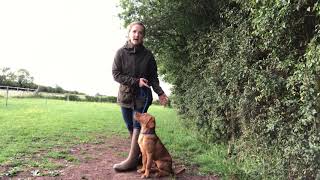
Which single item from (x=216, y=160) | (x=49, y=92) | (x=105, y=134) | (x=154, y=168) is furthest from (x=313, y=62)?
(x=49, y=92)

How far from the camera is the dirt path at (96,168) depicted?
7.01 m

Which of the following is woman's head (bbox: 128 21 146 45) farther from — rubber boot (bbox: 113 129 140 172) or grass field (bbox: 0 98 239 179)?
grass field (bbox: 0 98 239 179)

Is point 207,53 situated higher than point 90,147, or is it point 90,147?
point 207,53

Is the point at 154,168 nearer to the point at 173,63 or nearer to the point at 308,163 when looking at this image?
the point at 308,163

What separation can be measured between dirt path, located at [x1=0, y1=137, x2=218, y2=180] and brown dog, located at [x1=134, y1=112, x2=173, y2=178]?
0.59 feet

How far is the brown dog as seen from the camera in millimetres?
6660

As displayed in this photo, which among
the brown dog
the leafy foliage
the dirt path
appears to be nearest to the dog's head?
the brown dog

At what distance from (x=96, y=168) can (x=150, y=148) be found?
1529mm

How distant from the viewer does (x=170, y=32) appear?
1594cm

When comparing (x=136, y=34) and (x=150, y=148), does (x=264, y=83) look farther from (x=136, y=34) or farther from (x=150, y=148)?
(x=136, y=34)

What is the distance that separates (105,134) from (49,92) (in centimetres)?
4829

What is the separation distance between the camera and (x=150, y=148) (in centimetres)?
663

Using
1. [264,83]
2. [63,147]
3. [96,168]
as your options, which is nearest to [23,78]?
[63,147]

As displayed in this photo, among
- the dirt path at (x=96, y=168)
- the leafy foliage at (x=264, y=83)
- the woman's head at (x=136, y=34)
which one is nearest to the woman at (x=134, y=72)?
the woman's head at (x=136, y=34)
